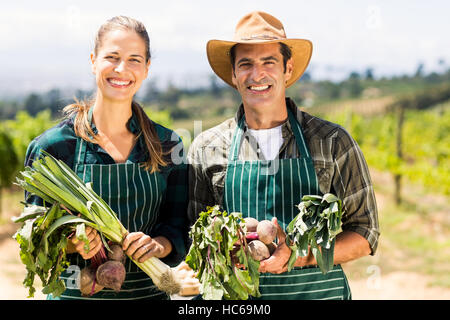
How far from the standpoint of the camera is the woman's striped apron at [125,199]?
2303 millimetres

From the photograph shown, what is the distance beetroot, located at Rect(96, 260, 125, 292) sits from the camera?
210 cm

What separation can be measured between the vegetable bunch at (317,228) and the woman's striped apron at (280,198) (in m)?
0.24

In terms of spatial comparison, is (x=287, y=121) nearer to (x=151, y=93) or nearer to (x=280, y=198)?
(x=280, y=198)

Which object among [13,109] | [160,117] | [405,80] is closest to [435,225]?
[160,117]

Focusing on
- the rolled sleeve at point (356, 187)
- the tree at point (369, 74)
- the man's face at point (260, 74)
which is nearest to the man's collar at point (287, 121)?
the man's face at point (260, 74)

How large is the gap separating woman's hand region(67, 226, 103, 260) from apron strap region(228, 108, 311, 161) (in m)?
0.78

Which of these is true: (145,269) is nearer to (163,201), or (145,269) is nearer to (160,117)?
(163,201)

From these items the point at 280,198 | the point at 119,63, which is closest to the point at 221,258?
the point at 280,198

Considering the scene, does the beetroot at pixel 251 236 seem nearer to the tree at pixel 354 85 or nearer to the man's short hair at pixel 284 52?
the man's short hair at pixel 284 52

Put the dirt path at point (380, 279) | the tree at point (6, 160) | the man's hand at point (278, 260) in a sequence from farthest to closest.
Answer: the tree at point (6, 160), the dirt path at point (380, 279), the man's hand at point (278, 260)

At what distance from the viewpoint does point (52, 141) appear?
2.28 m

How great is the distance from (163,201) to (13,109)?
69.4 feet

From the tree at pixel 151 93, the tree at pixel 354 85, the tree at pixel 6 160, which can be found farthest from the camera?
the tree at pixel 151 93

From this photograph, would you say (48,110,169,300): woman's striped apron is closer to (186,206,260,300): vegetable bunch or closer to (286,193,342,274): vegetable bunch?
(186,206,260,300): vegetable bunch
